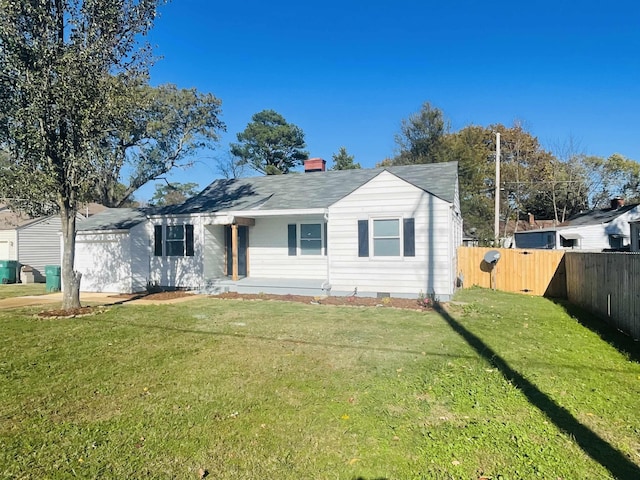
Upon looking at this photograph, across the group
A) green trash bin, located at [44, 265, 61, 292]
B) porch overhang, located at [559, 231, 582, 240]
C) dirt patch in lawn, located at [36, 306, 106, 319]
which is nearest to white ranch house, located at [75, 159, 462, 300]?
green trash bin, located at [44, 265, 61, 292]

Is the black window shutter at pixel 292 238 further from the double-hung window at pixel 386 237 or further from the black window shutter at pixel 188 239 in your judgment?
the black window shutter at pixel 188 239

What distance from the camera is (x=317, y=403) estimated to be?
4336 mm

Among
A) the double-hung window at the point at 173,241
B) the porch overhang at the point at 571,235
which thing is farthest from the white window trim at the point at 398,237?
the porch overhang at the point at 571,235

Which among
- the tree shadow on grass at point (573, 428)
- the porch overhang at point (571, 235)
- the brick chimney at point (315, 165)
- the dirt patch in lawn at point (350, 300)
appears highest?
the brick chimney at point (315, 165)

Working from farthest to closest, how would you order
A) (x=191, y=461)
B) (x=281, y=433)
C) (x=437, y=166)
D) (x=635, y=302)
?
(x=437, y=166), (x=635, y=302), (x=281, y=433), (x=191, y=461)

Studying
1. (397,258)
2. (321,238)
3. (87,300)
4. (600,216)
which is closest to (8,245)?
(87,300)

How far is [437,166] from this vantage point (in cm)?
1470

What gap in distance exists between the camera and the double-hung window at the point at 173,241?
1458 centimetres

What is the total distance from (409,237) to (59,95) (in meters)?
9.43

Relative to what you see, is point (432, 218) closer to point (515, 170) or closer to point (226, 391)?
point (226, 391)

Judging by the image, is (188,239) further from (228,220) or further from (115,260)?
(115,260)

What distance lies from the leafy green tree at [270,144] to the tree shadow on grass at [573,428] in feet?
110

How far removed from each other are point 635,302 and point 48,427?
8.83m

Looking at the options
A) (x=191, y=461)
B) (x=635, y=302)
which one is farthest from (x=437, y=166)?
(x=191, y=461)
